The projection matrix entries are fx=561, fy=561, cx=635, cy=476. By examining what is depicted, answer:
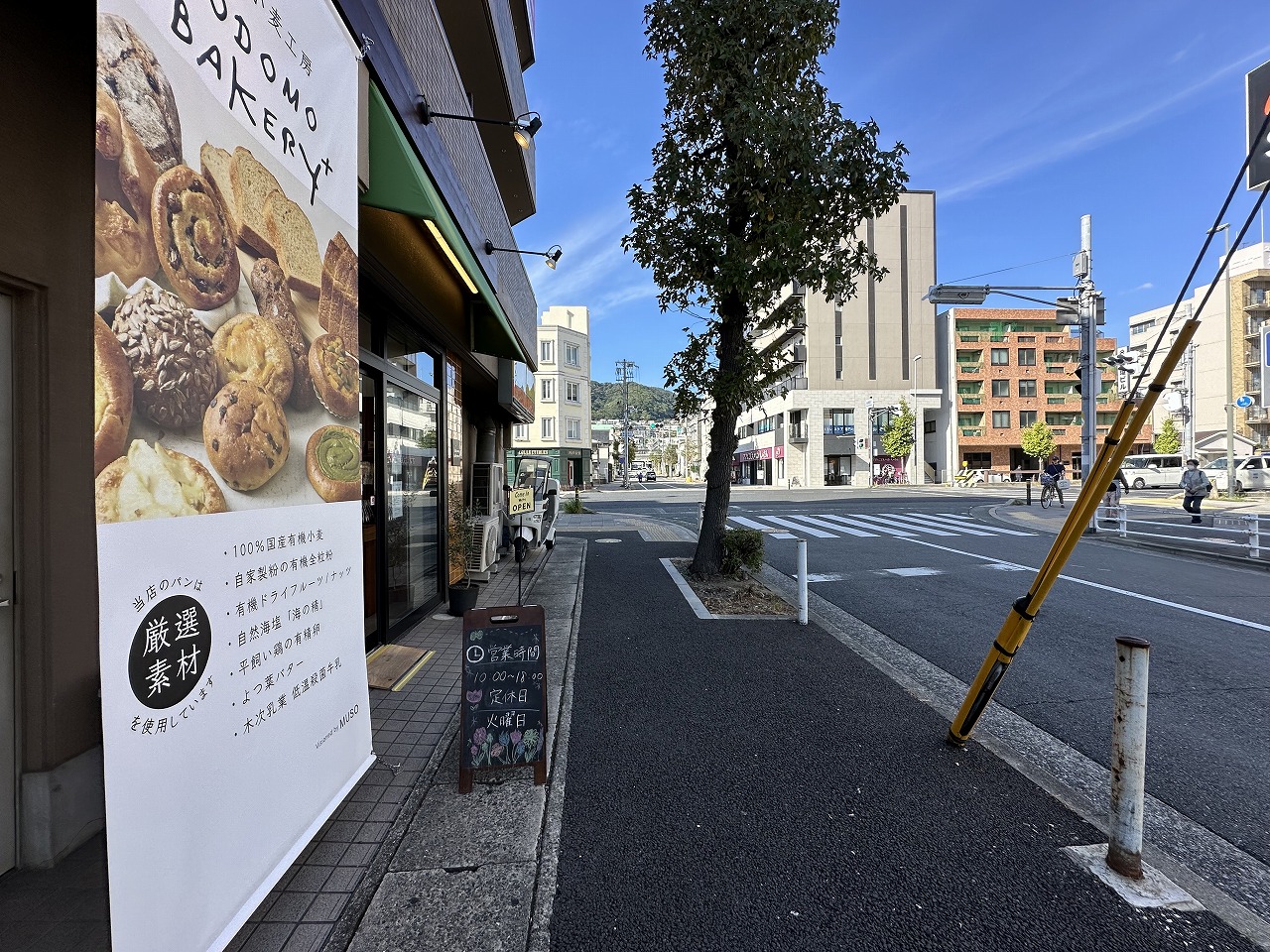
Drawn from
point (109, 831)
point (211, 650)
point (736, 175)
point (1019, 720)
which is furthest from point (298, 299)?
point (736, 175)

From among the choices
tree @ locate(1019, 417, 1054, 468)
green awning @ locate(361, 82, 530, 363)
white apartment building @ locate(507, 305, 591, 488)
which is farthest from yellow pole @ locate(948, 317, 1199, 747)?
tree @ locate(1019, 417, 1054, 468)

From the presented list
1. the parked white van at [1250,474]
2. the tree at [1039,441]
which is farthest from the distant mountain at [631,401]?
the parked white van at [1250,474]

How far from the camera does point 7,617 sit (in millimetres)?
2318

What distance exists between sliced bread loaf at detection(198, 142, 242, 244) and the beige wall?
1.20 metres

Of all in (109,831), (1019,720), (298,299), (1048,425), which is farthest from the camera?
(1048,425)

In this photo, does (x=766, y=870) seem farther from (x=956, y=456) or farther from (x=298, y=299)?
(x=956, y=456)

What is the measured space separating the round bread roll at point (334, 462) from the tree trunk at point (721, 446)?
19.4 ft

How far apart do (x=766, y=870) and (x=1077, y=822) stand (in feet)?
5.39

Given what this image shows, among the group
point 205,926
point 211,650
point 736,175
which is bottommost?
point 205,926

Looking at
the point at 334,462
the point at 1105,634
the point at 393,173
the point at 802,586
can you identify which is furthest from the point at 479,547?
the point at 1105,634

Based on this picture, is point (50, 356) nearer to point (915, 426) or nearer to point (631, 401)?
point (915, 426)

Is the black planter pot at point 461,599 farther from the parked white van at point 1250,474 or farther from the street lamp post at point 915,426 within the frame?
the street lamp post at point 915,426

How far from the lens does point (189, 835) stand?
158 cm

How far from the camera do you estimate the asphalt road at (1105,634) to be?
3328mm
